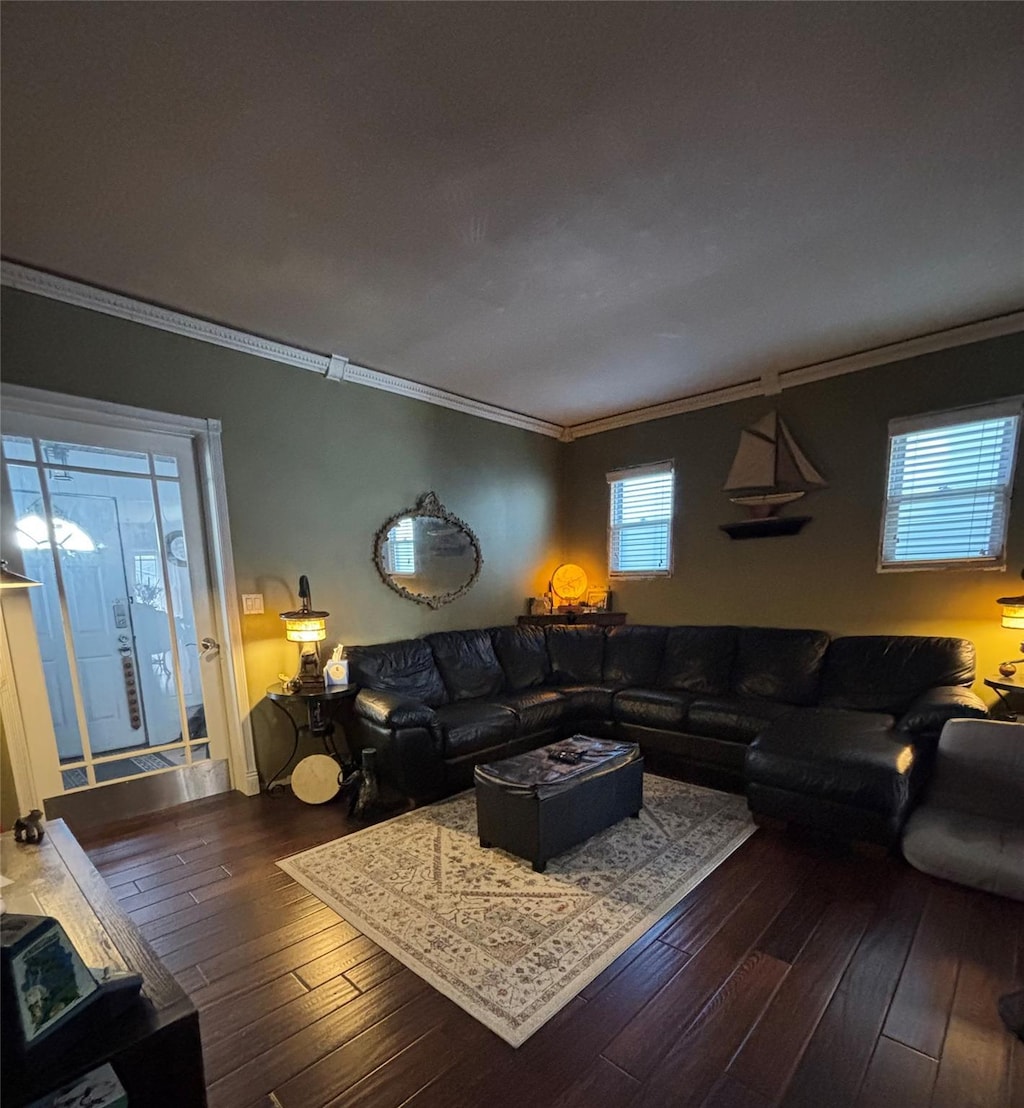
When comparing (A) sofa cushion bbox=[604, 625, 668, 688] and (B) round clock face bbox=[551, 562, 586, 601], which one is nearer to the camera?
(A) sofa cushion bbox=[604, 625, 668, 688]

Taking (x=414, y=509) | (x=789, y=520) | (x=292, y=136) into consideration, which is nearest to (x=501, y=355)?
(x=414, y=509)

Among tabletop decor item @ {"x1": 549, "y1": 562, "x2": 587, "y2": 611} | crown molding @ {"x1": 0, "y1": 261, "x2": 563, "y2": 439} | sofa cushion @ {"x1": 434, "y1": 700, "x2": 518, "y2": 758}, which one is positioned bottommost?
sofa cushion @ {"x1": 434, "y1": 700, "x2": 518, "y2": 758}

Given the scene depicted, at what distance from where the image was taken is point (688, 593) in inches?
175

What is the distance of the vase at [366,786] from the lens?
279 cm

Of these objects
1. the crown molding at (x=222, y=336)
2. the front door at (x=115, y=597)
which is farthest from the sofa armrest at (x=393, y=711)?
the crown molding at (x=222, y=336)

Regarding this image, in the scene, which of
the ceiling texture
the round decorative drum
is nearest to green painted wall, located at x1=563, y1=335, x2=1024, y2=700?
the ceiling texture

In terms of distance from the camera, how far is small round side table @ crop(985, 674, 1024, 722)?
2770 mm

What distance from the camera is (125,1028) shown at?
0.92m

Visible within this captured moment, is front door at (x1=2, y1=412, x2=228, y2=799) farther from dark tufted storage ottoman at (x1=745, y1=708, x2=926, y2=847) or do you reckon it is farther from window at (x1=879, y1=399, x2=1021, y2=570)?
window at (x1=879, y1=399, x2=1021, y2=570)

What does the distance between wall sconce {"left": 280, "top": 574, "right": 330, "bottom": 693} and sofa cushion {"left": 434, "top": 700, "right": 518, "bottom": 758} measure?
81 cm

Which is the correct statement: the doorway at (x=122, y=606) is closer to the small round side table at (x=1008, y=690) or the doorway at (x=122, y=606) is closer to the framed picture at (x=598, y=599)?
the framed picture at (x=598, y=599)

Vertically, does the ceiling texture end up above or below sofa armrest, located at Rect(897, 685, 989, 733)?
above

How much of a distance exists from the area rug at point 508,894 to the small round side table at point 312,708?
0.69m

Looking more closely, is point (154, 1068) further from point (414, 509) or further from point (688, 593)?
point (688, 593)
